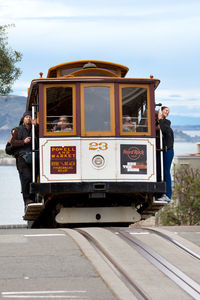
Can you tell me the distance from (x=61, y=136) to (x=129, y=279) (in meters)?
6.98

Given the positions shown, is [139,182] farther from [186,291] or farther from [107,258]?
[186,291]

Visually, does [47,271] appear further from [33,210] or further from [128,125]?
[33,210]

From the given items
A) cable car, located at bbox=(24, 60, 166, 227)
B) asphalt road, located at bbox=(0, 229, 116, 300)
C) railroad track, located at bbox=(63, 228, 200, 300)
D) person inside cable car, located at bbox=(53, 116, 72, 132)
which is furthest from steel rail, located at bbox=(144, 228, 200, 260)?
person inside cable car, located at bbox=(53, 116, 72, 132)

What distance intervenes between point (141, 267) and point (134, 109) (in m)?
6.74

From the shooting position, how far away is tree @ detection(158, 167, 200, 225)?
1864 inches

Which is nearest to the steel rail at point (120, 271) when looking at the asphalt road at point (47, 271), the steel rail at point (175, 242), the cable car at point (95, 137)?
the asphalt road at point (47, 271)

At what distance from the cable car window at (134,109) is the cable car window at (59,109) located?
110cm

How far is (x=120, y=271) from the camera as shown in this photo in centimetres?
758

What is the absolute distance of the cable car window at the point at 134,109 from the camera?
14023 mm

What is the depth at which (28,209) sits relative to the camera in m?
14.6

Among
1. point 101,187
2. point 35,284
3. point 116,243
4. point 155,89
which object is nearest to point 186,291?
point 35,284

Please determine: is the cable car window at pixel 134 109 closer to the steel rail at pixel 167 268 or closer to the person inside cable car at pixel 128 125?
the person inside cable car at pixel 128 125

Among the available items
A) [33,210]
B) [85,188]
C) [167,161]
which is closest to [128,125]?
[167,161]

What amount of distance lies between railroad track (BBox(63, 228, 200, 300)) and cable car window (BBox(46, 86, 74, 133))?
3810 mm
